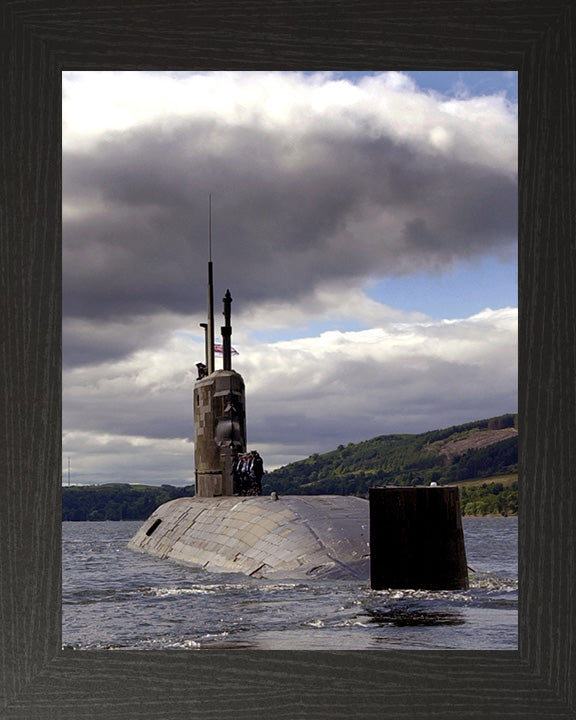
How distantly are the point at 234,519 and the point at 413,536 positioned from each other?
32.0ft

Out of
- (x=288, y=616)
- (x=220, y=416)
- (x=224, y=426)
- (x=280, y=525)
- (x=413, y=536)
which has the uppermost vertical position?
(x=220, y=416)

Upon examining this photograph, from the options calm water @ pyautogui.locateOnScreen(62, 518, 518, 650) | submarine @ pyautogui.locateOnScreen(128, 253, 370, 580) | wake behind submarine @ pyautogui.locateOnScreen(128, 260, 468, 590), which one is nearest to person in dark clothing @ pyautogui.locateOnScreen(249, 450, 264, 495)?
wake behind submarine @ pyautogui.locateOnScreen(128, 260, 468, 590)

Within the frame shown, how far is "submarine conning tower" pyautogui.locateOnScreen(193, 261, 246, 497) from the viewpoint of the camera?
856 inches

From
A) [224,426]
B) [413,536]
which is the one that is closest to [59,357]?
[413,536]

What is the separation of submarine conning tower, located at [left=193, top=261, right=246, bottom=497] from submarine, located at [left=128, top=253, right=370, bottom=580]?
2 centimetres

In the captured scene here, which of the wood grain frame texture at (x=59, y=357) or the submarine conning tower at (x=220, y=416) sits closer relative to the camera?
the wood grain frame texture at (x=59, y=357)

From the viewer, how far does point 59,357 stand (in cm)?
333

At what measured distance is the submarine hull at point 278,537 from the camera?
48.7 ft

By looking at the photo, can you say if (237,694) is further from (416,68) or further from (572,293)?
(416,68)

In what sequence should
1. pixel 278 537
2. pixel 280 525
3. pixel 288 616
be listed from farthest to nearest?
pixel 280 525
pixel 278 537
pixel 288 616

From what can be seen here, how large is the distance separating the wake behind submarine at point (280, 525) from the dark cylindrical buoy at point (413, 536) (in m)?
0.01

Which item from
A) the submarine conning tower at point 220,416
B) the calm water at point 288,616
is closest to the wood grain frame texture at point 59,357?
the calm water at point 288,616

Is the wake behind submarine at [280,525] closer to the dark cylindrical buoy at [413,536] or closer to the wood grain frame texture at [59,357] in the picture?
the dark cylindrical buoy at [413,536]

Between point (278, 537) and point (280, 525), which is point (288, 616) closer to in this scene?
point (278, 537)
